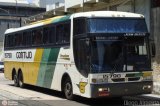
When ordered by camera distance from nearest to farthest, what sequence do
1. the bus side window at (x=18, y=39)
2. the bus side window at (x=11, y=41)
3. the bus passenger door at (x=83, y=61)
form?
the bus passenger door at (x=83, y=61), the bus side window at (x=18, y=39), the bus side window at (x=11, y=41)

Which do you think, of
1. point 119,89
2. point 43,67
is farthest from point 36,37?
point 119,89

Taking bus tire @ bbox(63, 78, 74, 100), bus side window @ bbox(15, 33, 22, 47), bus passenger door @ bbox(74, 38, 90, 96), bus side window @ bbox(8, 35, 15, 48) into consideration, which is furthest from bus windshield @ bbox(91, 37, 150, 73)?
bus side window @ bbox(8, 35, 15, 48)

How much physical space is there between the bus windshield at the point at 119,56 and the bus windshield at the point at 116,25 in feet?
1.18

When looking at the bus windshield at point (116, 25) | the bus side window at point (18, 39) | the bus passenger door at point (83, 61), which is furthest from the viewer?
the bus side window at point (18, 39)

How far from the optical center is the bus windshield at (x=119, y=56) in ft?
49.3

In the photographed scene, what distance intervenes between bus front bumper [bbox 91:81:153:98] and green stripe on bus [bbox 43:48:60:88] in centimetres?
383

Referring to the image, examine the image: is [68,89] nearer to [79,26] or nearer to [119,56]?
[79,26]

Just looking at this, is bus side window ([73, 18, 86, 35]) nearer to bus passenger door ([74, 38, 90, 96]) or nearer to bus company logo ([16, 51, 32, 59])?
bus passenger door ([74, 38, 90, 96])

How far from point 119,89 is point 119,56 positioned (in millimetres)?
1087

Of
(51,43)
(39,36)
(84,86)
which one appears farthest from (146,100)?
(39,36)

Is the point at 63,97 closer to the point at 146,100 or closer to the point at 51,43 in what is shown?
the point at 51,43

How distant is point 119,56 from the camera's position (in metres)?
15.2

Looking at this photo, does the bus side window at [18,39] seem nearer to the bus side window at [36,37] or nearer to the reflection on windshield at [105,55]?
the bus side window at [36,37]

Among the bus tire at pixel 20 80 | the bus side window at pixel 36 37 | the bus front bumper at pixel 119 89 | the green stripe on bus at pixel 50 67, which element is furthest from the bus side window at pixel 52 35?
the bus tire at pixel 20 80
